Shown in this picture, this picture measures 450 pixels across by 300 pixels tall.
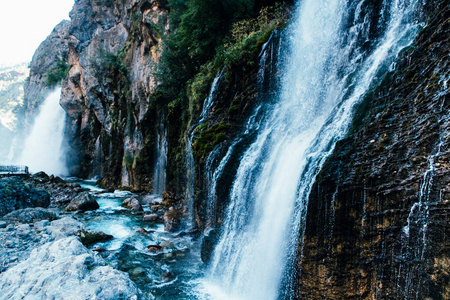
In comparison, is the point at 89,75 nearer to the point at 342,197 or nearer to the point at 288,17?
the point at 288,17

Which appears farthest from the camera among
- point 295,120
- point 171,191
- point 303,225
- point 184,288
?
point 171,191

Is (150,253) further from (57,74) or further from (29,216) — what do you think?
(57,74)

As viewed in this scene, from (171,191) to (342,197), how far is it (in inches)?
542

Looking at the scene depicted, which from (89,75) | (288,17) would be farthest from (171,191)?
(89,75)

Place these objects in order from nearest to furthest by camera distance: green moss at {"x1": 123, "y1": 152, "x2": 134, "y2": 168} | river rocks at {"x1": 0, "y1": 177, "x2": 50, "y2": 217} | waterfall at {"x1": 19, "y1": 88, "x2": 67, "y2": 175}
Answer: river rocks at {"x1": 0, "y1": 177, "x2": 50, "y2": 217}, green moss at {"x1": 123, "y1": 152, "x2": 134, "y2": 168}, waterfall at {"x1": 19, "y1": 88, "x2": 67, "y2": 175}

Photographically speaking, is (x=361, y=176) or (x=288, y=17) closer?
(x=361, y=176)

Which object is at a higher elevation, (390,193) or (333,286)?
(390,193)

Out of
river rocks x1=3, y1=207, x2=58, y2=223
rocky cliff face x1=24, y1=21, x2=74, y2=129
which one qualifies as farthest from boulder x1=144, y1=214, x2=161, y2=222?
rocky cliff face x1=24, y1=21, x2=74, y2=129

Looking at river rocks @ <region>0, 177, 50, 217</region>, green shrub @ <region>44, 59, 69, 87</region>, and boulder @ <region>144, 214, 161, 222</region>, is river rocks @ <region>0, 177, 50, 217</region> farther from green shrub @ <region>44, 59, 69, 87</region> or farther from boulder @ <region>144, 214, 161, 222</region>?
green shrub @ <region>44, 59, 69, 87</region>

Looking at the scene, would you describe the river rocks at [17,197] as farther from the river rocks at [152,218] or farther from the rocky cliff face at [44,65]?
the rocky cliff face at [44,65]

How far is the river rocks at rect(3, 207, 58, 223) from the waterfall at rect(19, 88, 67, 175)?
27111 millimetres

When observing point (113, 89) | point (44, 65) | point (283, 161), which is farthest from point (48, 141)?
point (283, 161)

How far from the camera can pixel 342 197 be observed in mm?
5391

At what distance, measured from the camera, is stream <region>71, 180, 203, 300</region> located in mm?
8164
